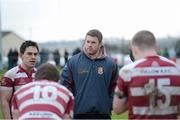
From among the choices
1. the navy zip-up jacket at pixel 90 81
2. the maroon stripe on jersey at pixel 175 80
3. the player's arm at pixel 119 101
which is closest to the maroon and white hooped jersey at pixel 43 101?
the player's arm at pixel 119 101

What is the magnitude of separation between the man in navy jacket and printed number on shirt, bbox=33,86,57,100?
178cm

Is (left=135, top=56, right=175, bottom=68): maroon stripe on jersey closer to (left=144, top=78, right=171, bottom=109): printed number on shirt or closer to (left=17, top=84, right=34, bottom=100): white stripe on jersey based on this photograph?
(left=144, top=78, right=171, bottom=109): printed number on shirt

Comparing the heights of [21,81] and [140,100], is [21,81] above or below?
below

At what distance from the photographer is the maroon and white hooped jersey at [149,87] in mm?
5215

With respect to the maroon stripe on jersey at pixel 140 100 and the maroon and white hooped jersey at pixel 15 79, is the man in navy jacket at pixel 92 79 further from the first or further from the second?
the maroon stripe on jersey at pixel 140 100

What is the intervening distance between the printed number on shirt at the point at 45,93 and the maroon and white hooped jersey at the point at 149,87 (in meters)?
0.61

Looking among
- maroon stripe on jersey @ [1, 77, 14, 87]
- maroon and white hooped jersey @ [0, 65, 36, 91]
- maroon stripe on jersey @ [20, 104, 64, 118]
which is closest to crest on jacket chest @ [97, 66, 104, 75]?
maroon and white hooped jersey @ [0, 65, 36, 91]

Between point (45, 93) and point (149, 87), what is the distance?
3.04ft

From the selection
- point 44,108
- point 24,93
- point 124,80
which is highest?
point 124,80

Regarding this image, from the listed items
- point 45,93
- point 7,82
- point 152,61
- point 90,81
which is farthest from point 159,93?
point 7,82

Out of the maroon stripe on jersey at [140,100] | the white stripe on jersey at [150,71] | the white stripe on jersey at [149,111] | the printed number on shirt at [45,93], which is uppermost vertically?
the white stripe on jersey at [150,71]

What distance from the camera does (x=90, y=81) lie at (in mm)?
6988

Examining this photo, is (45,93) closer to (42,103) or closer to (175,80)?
(42,103)

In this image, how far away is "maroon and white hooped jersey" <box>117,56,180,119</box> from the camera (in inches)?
205
